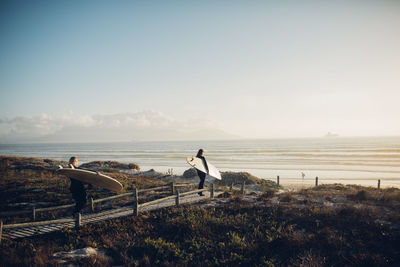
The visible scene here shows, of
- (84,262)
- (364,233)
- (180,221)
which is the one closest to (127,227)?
(180,221)

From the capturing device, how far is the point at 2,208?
44.7ft

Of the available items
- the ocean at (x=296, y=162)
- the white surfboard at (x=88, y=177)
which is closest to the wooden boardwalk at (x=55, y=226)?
the white surfboard at (x=88, y=177)

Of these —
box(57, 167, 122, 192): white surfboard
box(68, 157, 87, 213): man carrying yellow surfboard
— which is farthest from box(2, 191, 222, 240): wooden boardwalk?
box(57, 167, 122, 192): white surfboard

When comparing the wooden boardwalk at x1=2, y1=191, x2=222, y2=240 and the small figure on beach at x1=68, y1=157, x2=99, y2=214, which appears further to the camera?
the small figure on beach at x1=68, y1=157, x2=99, y2=214

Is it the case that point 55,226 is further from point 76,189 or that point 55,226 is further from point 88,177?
point 88,177

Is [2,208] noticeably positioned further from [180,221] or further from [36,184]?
[180,221]

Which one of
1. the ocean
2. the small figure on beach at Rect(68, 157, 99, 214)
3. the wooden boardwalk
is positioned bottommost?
the ocean

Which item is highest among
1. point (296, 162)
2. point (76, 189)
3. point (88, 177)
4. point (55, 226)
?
point (88, 177)

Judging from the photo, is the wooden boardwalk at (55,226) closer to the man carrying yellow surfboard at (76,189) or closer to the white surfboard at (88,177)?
the man carrying yellow surfboard at (76,189)

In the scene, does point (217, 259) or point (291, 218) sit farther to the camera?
point (291, 218)

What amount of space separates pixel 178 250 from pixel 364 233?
7138mm

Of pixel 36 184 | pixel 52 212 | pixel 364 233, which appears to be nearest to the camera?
pixel 364 233

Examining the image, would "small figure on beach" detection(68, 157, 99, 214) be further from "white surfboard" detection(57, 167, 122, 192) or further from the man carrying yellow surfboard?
"white surfboard" detection(57, 167, 122, 192)

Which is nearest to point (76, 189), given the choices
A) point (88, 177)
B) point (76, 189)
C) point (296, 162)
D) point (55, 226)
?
point (76, 189)
